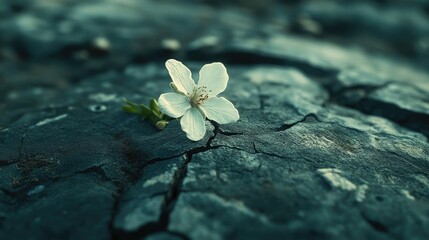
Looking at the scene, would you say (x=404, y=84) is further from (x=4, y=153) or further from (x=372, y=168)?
(x=4, y=153)

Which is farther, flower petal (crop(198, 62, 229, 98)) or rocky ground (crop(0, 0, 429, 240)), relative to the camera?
flower petal (crop(198, 62, 229, 98))

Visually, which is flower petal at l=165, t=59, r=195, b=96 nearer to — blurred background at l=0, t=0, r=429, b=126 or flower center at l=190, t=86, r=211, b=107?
flower center at l=190, t=86, r=211, b=107

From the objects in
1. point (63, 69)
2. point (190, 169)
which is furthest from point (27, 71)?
point (190, 169)

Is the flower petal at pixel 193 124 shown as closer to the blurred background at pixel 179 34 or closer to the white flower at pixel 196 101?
the white flower at pixel 196 101

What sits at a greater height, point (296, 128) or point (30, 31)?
point (296, 128)

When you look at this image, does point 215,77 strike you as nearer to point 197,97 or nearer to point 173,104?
point 197,97

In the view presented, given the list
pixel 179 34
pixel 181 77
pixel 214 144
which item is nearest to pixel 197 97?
pixel 181 77

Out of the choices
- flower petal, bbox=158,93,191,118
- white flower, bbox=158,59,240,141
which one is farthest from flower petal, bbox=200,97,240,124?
flower petal, bbox=158,93,191,118
